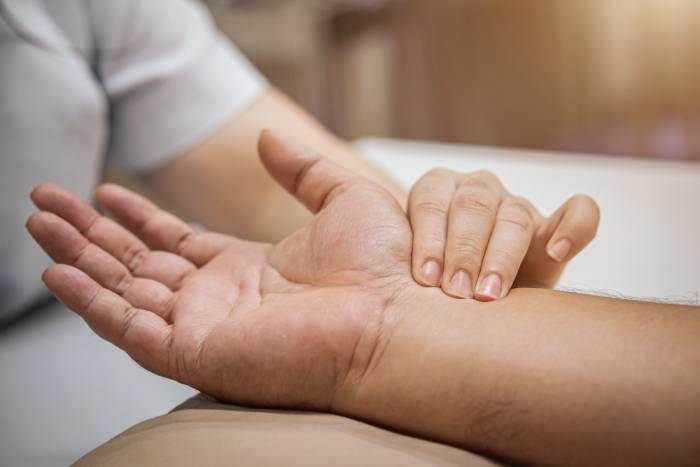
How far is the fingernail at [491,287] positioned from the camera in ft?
1.09

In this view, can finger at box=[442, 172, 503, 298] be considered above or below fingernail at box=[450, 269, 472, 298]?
above

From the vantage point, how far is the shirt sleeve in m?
0.68

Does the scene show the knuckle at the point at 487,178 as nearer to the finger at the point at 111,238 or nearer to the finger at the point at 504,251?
the finger at the point at 504,251

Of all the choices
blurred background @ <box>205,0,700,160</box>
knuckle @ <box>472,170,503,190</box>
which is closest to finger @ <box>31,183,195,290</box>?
knuckle @ <box>472,170,503,190</box>

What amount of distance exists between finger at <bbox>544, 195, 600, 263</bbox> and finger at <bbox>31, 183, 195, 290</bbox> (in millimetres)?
258

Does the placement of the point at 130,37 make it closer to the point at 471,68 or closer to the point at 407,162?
the point at 407,162

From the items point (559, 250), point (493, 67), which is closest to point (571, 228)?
point (559, 250)

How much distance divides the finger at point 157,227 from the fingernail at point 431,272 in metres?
0.18

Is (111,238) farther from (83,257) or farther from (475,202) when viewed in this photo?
(475,202)

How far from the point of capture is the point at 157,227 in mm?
467

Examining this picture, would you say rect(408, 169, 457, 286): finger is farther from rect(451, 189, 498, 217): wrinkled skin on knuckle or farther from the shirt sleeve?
the shirt sleeve

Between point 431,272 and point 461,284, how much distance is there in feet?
0.07

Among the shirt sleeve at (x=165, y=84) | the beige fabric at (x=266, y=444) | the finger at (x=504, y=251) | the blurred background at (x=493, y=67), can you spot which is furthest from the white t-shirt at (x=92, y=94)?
the blurred background at (x=493, y=67)

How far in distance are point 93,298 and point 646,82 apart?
6.19ft
